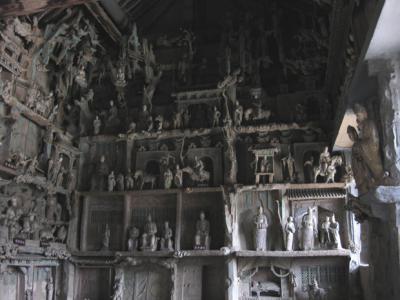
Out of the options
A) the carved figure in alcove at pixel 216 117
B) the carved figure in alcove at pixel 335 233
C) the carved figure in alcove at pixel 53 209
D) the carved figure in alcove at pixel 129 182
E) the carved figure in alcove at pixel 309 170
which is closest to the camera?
the carved figure in alcove at pixel 335 233

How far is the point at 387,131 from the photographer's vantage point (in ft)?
20.6

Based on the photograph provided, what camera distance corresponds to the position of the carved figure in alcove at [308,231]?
11.4 metres

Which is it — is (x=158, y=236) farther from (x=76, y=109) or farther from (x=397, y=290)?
(x=397, y=290)

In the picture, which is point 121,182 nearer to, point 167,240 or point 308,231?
point 167,240

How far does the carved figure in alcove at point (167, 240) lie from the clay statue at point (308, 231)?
3.73 metres

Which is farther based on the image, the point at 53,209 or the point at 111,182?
the point at 111,182

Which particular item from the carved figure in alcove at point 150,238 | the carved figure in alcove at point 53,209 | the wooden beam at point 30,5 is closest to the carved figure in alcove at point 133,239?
the carved figure in alcove at point 150,238

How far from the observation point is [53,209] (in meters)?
12.4

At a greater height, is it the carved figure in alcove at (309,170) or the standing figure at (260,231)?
the carved figure in alcove at (309,170)

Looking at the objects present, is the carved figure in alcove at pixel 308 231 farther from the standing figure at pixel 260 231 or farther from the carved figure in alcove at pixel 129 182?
the carved figure in alcove at pixel 129 182

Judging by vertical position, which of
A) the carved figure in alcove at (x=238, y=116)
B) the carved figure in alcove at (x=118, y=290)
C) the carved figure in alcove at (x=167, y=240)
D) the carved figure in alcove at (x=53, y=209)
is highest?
the carved figure in alcove at (x=238, y=116)

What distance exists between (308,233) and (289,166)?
1.94 m

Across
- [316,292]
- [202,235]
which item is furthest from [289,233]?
[202,235]

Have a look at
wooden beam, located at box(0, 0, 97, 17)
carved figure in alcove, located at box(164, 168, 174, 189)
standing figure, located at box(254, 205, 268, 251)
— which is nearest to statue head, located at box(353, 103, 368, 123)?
standing figure, located at box(254, 205, 268, 251)
